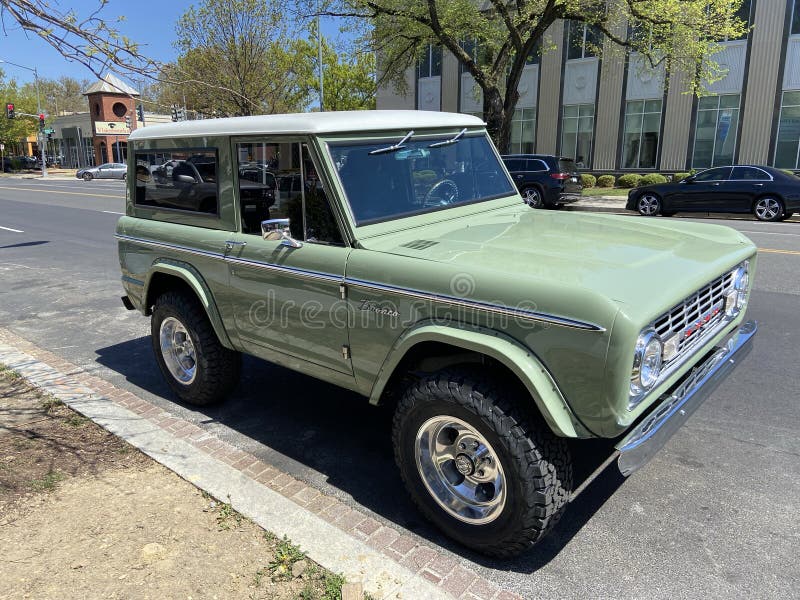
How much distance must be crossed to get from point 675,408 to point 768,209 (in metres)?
15.5

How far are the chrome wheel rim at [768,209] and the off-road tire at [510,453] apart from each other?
15.7 meters

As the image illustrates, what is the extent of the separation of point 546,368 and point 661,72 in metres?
26.6

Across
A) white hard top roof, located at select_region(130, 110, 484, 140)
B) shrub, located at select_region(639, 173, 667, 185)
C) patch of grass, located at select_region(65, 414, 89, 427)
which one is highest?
white hard top roof, located at select_region(130, 110, 484, 140)

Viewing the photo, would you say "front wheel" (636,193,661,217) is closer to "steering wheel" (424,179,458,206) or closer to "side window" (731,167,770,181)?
"side window" (731,167,770,181)

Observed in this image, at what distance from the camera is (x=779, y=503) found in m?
3.29

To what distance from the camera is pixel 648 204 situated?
17.3m

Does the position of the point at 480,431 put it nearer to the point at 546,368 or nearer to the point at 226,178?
the point at 546,368

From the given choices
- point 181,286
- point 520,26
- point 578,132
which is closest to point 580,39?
point 578,132

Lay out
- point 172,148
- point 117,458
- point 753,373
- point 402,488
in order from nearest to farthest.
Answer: point 402,488
point 117,458
point 172,148
point 753,373

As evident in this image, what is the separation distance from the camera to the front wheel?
678 inches

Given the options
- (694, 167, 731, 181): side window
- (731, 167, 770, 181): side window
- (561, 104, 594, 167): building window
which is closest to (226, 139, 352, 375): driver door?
(694, 167, 731, 181): side window

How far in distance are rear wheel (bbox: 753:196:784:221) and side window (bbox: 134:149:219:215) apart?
51.5ft

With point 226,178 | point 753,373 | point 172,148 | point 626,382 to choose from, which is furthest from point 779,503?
point 172,148

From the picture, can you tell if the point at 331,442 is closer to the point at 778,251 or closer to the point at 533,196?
the point at 778,251
